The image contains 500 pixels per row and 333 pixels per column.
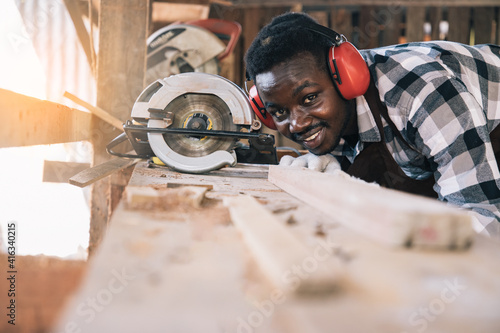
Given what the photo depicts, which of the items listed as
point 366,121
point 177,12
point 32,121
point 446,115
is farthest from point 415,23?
point 32,121

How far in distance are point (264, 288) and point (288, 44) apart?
160 cm

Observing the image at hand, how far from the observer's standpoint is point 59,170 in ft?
9.27

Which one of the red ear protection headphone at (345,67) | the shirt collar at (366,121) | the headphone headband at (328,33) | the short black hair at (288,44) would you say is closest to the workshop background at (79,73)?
the short black hair at (288,44)

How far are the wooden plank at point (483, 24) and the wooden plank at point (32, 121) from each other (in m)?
5.13

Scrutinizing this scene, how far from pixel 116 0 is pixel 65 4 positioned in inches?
42.5

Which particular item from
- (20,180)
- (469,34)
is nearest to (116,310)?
(20,180)

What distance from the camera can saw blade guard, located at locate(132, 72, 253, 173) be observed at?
70.3 inches

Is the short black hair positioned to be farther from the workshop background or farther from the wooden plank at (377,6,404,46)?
the wooden plank at (377,6,404,46)

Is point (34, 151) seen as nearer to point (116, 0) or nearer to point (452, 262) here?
point (116, 0)

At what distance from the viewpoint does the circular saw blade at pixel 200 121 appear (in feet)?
6.05

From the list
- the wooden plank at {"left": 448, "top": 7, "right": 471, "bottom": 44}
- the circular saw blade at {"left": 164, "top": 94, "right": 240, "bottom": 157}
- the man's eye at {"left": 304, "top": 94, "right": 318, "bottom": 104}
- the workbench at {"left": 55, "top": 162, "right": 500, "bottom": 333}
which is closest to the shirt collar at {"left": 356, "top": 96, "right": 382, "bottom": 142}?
the man's eye at {"left": 304, "top": 94, "right": 318, "bottom": 104}

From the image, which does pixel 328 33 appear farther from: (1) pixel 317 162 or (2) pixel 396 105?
(1) pixel 317 162

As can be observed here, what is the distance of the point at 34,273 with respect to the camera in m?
2.50

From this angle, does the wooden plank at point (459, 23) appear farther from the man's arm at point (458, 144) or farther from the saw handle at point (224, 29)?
the man's arm at point (458, 144)
